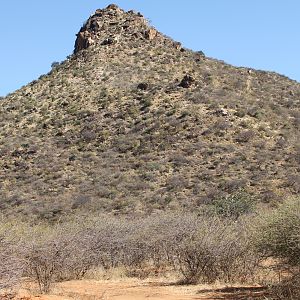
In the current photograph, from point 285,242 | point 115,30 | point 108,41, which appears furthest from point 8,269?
point 115,30

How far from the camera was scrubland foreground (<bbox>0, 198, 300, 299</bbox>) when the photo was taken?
14.6 metres

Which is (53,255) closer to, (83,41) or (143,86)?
(143,86)

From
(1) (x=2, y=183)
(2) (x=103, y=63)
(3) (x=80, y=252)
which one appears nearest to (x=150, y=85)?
(2) (x=103, y=63)

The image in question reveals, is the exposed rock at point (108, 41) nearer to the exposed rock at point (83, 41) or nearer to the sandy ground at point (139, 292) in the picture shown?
the exposed rock at point (83, 41)

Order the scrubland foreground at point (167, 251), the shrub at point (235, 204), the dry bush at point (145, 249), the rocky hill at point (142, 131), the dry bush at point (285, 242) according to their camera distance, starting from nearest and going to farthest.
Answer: the dry bush at point (285, 242)
the scrubland foreground at point (167, 251)
the dry bush at point (145, 249)
the shrub at point (235, 204)
the rocky hill at point (142, 131)

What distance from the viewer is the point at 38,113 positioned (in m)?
51.4

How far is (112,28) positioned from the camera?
61969 mm

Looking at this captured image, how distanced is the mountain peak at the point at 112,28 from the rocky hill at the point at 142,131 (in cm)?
19

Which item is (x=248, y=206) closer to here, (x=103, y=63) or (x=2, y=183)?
(x=2, y=183)

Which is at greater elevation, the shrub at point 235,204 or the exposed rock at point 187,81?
the exposed rock at point 187,81

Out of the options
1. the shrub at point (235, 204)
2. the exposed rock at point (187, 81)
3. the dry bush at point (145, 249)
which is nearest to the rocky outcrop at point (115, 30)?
the exposed rock at point (187, 81)

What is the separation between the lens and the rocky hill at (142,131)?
37.7 metres

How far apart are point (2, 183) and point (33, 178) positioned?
7.56 feet

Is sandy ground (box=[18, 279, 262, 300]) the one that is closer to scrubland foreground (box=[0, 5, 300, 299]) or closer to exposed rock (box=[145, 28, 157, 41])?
scrubland foreground (box=[0, 5, 300, 299])
